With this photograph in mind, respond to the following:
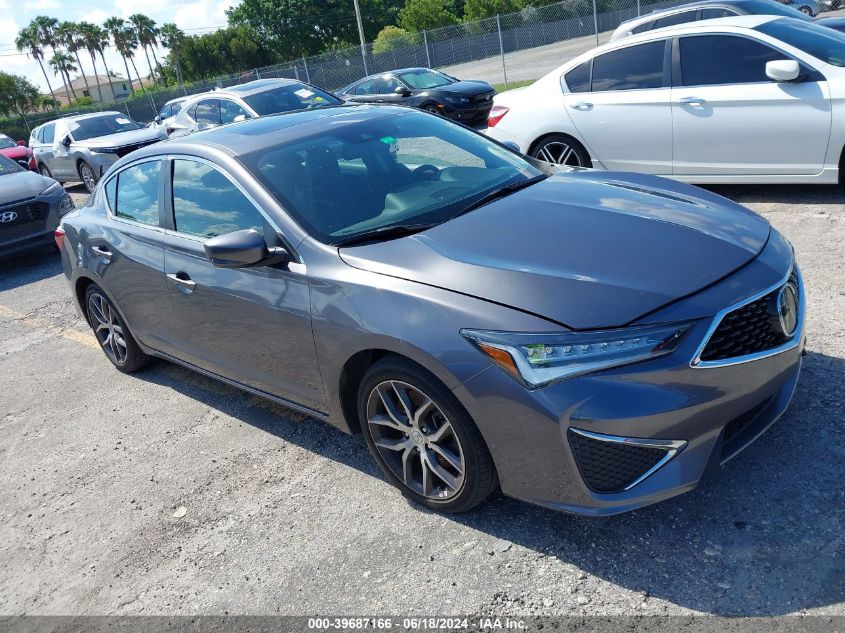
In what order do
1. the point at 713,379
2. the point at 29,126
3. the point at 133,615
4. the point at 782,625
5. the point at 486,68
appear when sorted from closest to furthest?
1. the point at 782,625
2. the point at 713,379
3. the point at 133,615
4. the point at 486,68
5. the point at 29,126

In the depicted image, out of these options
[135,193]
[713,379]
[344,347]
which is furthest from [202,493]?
[713,379]

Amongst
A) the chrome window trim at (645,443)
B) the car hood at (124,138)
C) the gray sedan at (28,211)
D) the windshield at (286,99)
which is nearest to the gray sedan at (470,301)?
the chrome window trim at (645,443)

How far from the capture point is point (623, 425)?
2592 mm

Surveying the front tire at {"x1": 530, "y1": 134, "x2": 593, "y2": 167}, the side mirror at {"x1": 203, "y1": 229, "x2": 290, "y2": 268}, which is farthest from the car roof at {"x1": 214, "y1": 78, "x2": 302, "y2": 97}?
→ the side mirror at {"x1": 203, "y1": 229, "x2": 290, "y2": 268}

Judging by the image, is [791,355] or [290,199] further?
[290,199]

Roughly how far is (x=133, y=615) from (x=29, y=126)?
145 ft

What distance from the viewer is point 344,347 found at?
10.8 feet

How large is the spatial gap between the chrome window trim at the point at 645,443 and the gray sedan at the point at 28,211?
924 centimetres

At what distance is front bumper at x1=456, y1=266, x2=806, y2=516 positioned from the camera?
2.60 meters

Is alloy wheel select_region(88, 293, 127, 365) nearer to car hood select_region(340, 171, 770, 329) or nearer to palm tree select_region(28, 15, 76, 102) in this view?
car hood select_region(340, 171, 770, 329)

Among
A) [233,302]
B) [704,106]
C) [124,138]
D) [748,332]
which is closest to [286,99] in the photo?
[124,138]

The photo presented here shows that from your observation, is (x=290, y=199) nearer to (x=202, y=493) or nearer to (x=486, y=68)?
(x=202, y=493)

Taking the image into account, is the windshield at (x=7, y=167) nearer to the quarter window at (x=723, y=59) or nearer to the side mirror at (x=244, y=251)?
the side mirror at (x=244, y=251)

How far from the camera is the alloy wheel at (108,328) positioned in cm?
545
